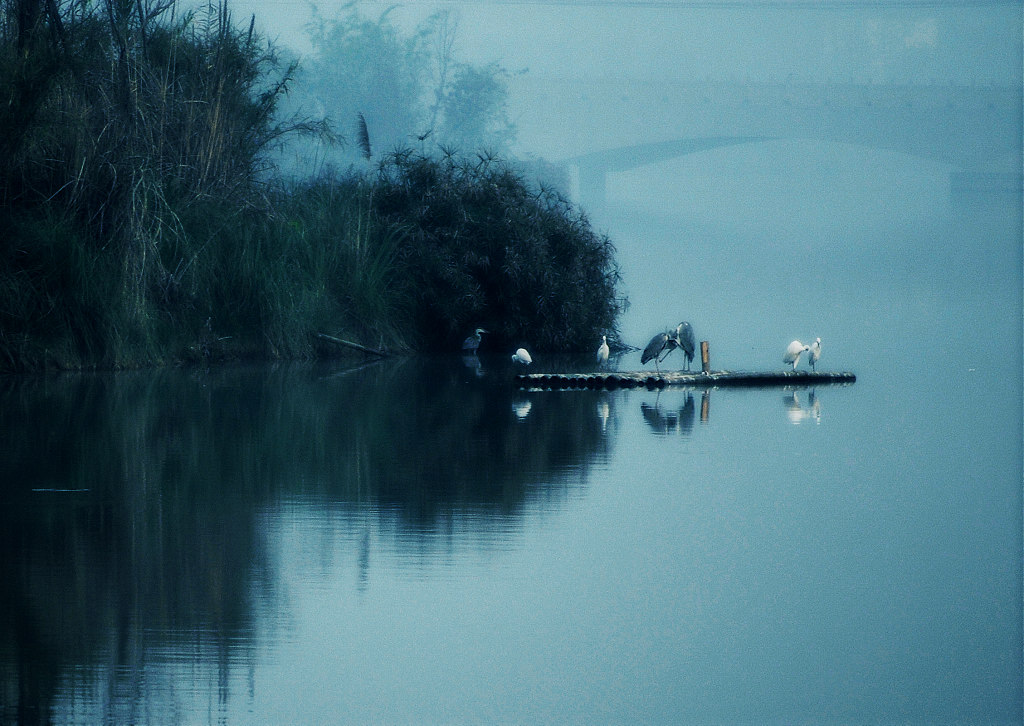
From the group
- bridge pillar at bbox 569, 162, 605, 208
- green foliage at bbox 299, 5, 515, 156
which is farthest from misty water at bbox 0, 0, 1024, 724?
bridge pillar at bbox 569, 162, 605, 208

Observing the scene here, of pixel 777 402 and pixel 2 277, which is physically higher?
pixel 2 277

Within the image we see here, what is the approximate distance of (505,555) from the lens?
6934mm

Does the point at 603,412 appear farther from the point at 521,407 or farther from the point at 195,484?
the point at 195,484

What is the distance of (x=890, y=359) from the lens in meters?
19.1

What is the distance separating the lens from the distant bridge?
61.4m

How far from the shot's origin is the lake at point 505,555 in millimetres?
5098

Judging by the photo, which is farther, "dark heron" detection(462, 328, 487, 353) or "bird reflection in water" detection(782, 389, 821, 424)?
"dark heron" detection(462, 328, 487, 353)

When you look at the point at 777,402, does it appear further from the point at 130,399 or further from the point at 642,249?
the point at 642,249

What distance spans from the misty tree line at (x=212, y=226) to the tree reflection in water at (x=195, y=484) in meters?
0.99

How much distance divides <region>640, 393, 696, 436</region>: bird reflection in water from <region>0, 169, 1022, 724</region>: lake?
64 millimetres

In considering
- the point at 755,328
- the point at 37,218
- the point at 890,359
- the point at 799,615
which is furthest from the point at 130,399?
the point at 755,328

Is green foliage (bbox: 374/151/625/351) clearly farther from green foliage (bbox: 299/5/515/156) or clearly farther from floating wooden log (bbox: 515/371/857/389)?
green foliage (bbox: 299/5/515/156)

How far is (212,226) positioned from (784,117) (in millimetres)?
49095

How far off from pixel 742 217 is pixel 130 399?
67.7 metres
